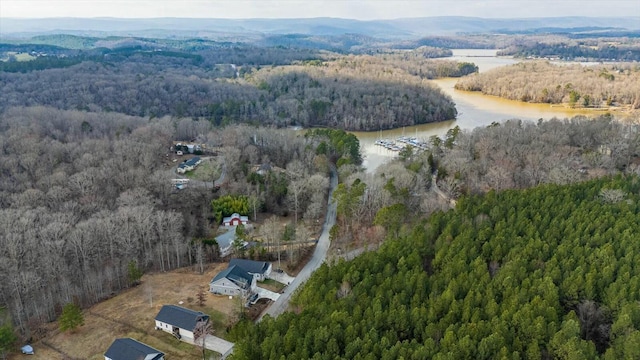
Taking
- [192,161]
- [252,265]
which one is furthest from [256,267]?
[192,161]

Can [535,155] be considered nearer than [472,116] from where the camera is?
Yes

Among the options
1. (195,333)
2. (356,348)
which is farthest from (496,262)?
(195,333)

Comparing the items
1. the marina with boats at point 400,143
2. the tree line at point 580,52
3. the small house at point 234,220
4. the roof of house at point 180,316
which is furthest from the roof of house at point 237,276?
the tree line at point 580,52

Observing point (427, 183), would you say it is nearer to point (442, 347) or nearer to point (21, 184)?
point (442, 347)

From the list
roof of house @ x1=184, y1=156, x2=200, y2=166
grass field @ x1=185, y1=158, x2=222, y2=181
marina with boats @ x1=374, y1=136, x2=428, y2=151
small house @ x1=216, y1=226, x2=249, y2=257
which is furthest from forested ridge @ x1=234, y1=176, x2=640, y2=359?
marina with boats @ x1=374, y1=136, x2=428, y2=151

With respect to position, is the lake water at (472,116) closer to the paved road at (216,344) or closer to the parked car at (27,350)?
the paved road at (216,344)

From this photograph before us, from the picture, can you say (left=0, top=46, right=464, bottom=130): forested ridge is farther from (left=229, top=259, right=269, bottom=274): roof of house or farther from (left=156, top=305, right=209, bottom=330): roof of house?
(left=156, top=305, right=209, bottom=330): roof of house

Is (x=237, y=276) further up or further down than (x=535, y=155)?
further down

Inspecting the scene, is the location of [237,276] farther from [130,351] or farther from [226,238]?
[226,238]
